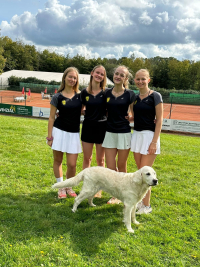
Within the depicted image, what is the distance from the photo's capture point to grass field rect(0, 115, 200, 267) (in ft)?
9.31

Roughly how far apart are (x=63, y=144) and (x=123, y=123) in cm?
120

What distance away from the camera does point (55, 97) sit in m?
3.99

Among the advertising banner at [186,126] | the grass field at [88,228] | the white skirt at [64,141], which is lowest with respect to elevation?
the grass field at [88,228]

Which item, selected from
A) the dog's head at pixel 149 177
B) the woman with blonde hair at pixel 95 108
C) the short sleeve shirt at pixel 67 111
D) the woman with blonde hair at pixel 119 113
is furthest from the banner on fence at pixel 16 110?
the dog's head at pixel 149 177

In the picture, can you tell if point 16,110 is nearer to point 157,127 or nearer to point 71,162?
point 71,162

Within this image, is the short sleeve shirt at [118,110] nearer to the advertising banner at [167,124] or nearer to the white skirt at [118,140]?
the white skirt at [118,140]

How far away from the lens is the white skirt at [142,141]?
3.72 m

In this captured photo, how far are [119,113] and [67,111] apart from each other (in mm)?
961

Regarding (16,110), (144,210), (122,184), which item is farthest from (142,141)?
(16,110)

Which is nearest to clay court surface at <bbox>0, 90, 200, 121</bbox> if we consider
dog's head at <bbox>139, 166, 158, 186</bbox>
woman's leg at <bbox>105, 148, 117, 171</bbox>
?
woman's leg at <bbox>105, 148, 117, 171</bbox>

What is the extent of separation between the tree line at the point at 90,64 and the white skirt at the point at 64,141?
4537 cm

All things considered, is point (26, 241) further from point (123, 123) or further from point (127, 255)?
point (123, 123)

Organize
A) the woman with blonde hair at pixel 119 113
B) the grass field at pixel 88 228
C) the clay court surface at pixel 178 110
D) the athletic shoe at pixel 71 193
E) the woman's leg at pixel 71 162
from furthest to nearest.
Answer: the clay court surface at pixel 178 110 → the athletic shoe at pixel 71 193 → the woman's leg at pixel 71 162 → the woman with blonde hair at pixel 119 113 → the grass field at pixel 88 228

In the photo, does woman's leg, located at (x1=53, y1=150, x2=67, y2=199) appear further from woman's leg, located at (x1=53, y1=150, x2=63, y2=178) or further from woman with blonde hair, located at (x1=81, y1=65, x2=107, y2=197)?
woman with blonde hair, located at (x1=81, y1=65, x2=107, y2=197)
